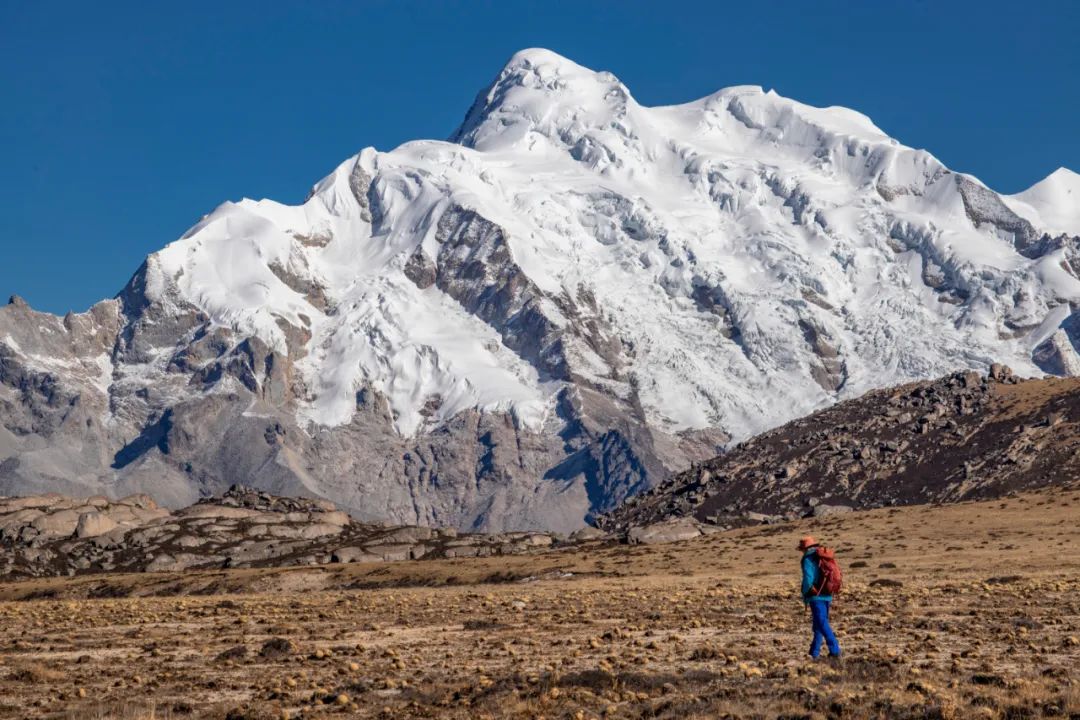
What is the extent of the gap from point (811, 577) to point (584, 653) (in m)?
7.59

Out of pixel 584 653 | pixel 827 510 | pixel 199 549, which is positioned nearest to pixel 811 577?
pixel 584 653

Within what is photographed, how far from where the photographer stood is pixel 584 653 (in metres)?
42.6

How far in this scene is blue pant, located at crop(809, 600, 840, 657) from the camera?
124 feet

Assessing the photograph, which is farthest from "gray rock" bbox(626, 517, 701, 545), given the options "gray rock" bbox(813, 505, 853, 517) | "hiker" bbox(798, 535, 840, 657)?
"hiker" bbox(798, 535, 840, 657)

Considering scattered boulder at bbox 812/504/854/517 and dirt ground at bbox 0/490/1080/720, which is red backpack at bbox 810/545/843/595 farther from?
scattered boulder at bbox 812/504/854/517

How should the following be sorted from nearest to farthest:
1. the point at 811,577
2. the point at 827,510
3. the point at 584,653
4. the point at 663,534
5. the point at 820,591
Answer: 1. the point at 820,591
2. the point at 811,577
3. the point at 584,653
4. the point at 663,534
5. the point at 827,510

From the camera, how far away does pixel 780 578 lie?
286 feet

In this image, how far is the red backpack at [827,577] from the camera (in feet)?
125

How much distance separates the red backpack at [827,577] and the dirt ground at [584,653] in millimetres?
1818

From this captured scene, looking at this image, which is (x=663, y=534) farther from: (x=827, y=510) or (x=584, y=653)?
(x=584, y=653)

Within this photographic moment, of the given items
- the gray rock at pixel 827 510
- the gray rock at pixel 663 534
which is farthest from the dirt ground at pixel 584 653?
the gray rock at pixel 827 510

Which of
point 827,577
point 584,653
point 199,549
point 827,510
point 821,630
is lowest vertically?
point 821,630

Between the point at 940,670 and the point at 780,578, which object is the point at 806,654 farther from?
the point at 780,578

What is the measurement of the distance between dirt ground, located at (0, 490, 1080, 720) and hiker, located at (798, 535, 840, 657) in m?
0.64
